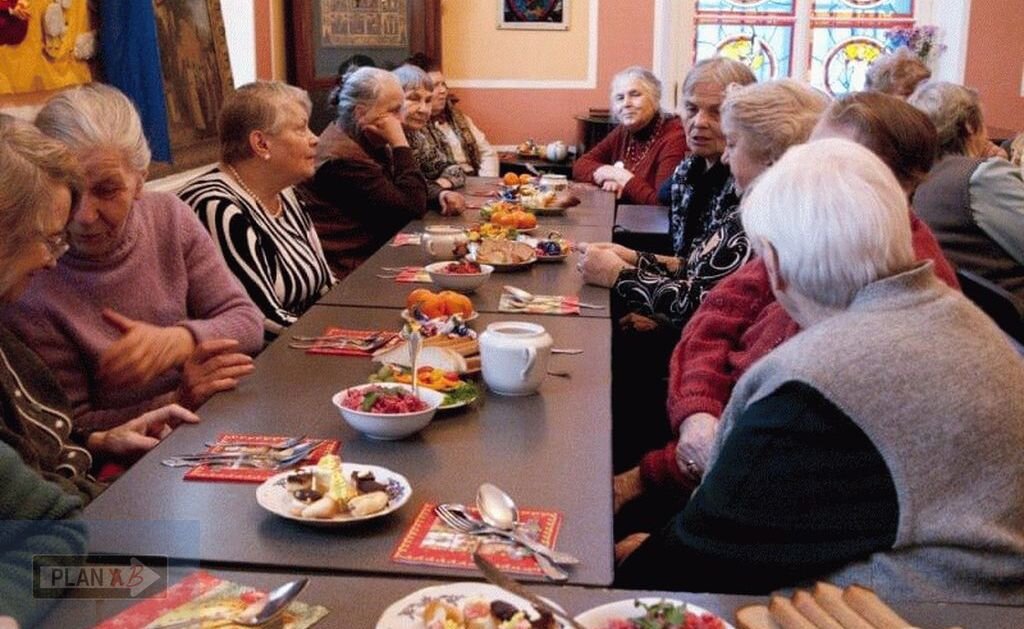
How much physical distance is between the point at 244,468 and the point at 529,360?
0.54 metres

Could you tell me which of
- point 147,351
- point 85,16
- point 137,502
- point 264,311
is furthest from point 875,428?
point 85,16

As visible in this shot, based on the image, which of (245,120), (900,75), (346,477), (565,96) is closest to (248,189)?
(245,120)

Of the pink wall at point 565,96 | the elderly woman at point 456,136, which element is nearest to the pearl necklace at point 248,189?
the elderly woman at point 456,136

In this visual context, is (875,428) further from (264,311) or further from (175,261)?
(264,311)

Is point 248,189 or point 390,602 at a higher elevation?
point 248,189

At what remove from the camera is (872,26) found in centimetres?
735

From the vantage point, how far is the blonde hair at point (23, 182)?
1519mm

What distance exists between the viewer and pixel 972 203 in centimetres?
326

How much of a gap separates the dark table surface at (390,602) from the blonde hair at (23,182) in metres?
0.63

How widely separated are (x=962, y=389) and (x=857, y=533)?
0.71ft

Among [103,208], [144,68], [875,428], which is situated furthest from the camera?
[144,68]

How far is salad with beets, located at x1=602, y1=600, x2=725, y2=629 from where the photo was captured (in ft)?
3.47

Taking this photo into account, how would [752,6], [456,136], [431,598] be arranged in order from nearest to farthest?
1. [431,598]
2. [456,136]
3. [752,6]

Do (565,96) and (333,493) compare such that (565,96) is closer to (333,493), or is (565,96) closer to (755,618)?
(333,493)
